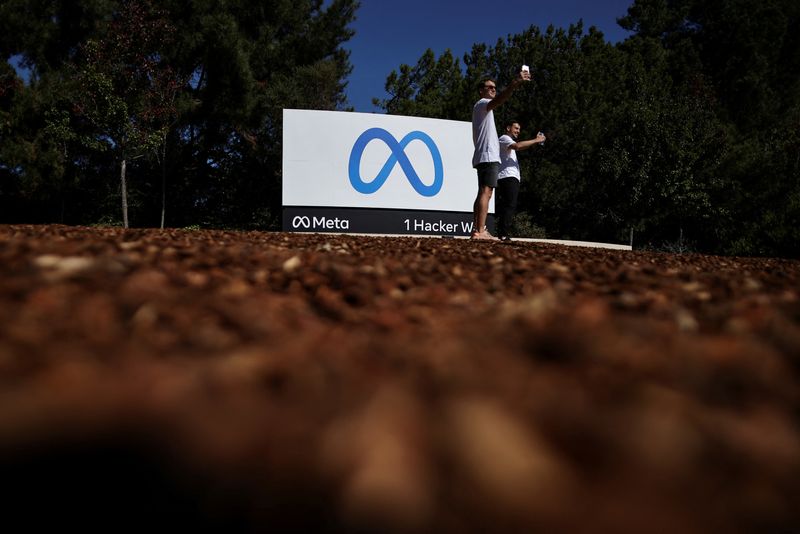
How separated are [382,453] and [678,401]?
0.37 meters

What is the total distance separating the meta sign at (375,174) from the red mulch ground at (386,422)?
9.23m

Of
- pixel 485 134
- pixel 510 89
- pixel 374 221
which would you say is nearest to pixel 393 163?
pixel 374 221

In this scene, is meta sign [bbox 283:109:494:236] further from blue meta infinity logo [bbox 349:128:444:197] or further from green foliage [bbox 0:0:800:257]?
green foliage [bbox 0:0:800:257]

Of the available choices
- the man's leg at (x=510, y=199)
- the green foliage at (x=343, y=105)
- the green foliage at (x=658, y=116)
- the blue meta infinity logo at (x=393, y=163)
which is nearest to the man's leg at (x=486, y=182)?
the man's leg at (x=510, y=199)

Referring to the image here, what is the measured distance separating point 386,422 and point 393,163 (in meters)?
10.2

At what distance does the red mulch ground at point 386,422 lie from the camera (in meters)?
0.43

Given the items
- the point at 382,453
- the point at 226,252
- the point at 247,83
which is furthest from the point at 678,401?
the point at 247,83

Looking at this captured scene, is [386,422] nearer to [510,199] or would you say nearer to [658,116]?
[510,199]

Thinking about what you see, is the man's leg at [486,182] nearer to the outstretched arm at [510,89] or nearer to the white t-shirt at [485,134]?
the white t-shirt at [485,134]

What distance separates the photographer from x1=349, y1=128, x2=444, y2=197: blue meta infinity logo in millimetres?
10172

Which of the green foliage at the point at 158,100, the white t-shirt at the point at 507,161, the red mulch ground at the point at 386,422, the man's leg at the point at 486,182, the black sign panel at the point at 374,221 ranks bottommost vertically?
the red mulch ground at the point at 386,422

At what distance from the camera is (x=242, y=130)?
57.4 ft

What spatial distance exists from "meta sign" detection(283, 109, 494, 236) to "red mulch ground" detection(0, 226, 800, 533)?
363 inches

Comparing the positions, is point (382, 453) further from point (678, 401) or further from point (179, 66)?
point (179, 66)
